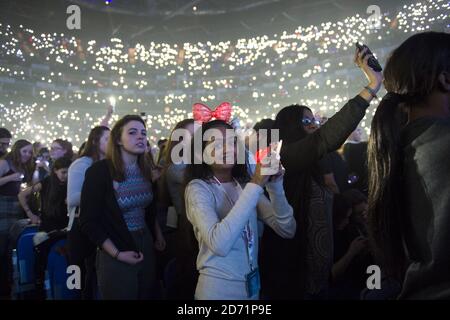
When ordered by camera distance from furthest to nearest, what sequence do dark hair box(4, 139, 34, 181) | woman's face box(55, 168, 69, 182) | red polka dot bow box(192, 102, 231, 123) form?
dark hair box(4, 139, 34, 181) < woman's face box(55, 168, 69, 182) < red polka dot bow box(192, 102, 231, 123)

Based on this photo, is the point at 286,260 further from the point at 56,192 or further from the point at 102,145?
the point at 56,192

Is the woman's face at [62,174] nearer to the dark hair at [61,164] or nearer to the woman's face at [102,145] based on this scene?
the dark hair at [61,164]

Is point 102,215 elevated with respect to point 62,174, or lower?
lower

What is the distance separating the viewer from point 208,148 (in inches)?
75.7

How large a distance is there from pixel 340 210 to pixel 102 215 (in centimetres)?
179

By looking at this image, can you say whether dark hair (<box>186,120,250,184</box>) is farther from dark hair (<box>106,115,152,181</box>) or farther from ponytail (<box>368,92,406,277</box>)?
ponytail (<box>368,92,406,277</box>)

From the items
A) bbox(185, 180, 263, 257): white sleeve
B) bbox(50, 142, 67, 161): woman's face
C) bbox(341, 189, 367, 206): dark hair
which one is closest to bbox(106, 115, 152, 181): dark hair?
bbox(185, 180, 263, 257): white sleeve

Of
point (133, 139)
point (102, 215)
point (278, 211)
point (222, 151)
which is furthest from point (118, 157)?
point (278, 211)

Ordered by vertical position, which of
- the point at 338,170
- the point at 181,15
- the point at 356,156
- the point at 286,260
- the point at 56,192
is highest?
the point at 181,15

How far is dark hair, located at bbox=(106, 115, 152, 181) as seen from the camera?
2.49 m

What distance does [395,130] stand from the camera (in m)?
1.11

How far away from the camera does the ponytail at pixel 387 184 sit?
3.59 ft

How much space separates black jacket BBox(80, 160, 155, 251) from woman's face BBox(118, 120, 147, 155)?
31 centimetres
